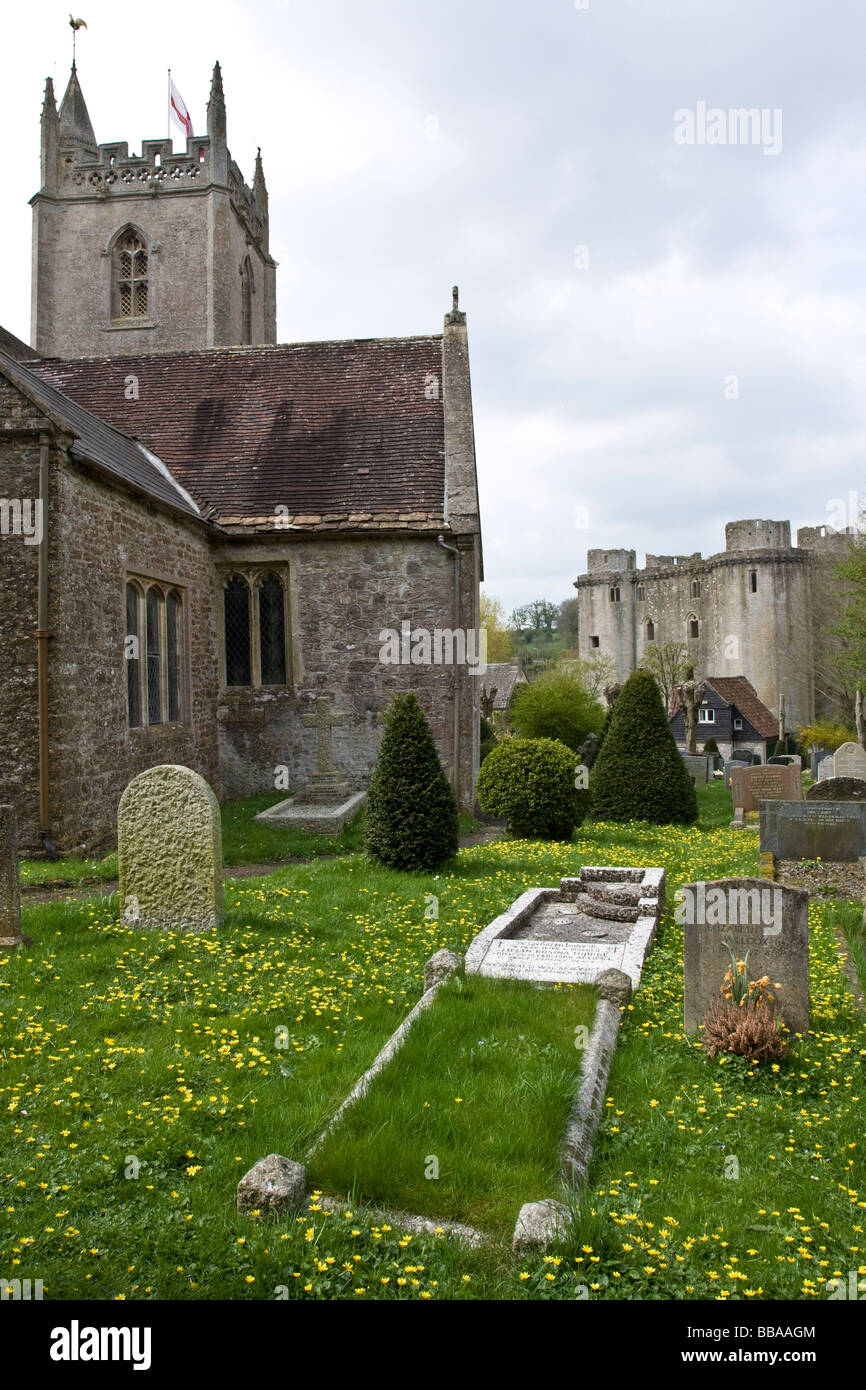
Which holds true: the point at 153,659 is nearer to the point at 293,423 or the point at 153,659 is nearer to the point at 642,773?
the point at 293,423

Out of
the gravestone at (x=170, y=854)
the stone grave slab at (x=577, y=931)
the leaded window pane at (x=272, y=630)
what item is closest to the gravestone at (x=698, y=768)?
the leaded window pane at (x=272, y=630)

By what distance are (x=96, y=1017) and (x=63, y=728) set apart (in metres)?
5.90

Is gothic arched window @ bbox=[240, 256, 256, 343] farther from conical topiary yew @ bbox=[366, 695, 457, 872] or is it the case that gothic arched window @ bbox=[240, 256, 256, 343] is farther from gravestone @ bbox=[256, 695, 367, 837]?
conical topiary yew @ bbox=[366, 695, 457, 872]

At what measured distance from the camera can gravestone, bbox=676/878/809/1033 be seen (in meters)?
5.85

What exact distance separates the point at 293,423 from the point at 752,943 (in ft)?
48.7

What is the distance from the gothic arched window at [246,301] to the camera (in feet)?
96.0

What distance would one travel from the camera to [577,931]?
8.59 metres

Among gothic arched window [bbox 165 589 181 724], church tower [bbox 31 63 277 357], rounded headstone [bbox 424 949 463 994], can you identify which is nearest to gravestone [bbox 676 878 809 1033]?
rounded headstone [bbox 424 949 463 994]

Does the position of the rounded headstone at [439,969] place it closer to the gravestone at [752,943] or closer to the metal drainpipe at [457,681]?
the gravestone at [752,943]

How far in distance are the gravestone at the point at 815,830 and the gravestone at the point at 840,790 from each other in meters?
1.25

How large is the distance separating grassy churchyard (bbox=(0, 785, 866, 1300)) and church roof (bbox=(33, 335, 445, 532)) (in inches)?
402
